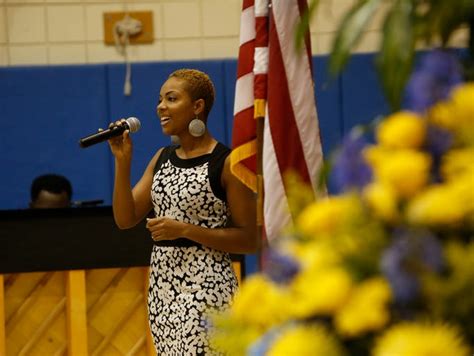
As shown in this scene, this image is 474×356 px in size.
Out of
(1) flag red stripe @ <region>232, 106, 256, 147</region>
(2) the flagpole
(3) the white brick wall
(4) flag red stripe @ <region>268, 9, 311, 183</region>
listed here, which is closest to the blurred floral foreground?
(4) flag red stripe @ <region>268, 9, 311, 183</region>

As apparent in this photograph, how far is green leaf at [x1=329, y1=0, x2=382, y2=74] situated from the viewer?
99 centimetres

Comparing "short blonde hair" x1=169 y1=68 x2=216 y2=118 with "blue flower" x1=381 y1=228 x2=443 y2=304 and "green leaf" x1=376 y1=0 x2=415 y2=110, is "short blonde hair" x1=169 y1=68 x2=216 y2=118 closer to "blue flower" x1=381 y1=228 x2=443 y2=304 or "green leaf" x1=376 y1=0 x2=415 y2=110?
"green leaf" x1=376 y1=0 x2=415 y2=110

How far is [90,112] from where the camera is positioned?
6516 millimetres

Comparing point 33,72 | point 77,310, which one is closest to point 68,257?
Answer: point 77,310

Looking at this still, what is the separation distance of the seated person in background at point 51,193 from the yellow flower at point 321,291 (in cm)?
498

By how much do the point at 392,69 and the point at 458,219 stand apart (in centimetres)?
19

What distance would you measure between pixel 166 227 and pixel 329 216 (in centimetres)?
234

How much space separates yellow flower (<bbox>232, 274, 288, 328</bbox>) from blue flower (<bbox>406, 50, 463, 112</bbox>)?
0.20 meters

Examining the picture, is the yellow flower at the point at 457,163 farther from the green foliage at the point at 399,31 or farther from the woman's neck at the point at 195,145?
the woman's neck at the point at 195,145

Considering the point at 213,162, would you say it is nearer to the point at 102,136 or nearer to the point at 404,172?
the point at 102,136

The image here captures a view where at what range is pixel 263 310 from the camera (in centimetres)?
94

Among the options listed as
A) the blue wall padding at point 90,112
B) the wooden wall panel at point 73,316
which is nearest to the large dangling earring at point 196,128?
the wooden wall panel at point 73,316

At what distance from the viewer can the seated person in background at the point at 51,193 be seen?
581 cm

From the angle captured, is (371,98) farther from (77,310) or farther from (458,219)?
(458,219)
